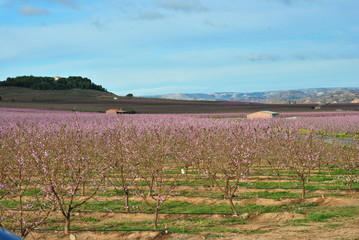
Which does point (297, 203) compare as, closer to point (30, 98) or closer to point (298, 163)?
point (298, 163)

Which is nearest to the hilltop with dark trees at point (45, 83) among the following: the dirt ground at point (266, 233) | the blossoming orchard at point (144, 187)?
the blossoming orchard at point (144, 187)

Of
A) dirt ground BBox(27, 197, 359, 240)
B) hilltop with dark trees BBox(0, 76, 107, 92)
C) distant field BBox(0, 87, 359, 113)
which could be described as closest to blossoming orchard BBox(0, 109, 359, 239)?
dirt ground BBox(27, 197, 359, 240)

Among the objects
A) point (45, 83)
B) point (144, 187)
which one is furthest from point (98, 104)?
point (144, 187)

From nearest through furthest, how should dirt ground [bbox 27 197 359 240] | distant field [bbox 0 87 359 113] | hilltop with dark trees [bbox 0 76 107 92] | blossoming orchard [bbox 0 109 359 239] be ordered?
1. dirt ground [bbox 27 197 359 240]
2. blossoming orchard [bbox 0 109 359 239]
3. distant field [bbox 0 87 359 113]
4. hilltop with dark trees [bbox 0 76 107 92]

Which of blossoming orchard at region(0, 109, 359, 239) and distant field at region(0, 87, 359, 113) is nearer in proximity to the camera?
blossoming orchard at region(0, 109, 359, 239)

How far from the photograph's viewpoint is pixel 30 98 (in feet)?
289

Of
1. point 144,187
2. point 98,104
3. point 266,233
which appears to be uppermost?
point 98,104

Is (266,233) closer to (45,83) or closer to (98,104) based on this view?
(98,104)

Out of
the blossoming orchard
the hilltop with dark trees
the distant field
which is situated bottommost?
the blossoming orchard

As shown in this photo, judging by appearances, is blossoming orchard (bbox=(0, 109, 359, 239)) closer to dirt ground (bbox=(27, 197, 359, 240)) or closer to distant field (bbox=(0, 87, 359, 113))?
dirt ground (bbox=(27, 197, 359, 240))

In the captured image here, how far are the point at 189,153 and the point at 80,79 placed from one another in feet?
358

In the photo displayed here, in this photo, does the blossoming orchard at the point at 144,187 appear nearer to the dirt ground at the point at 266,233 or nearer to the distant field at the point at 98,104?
the dirt ground at the point at 266,233

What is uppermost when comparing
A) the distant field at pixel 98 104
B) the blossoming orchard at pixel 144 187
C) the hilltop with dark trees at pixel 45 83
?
the hilltop with dark trees at pixel 45 83

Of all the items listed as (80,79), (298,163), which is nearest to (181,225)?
(298,163)
